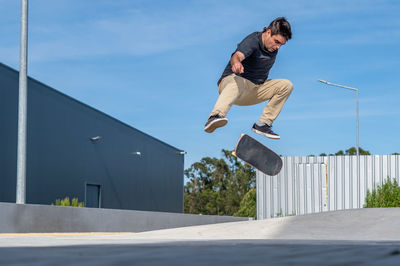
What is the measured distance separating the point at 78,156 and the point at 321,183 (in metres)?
10.9

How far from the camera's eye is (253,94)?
868cm

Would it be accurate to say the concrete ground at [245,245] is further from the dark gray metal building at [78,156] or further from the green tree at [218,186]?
the green tree at [218,186]

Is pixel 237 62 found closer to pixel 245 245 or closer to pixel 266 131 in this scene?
pixel 266 131

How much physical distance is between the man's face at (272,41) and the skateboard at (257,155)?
166 cm

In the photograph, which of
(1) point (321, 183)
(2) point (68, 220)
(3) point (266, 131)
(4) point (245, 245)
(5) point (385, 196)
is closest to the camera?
(4) point (245, 245)

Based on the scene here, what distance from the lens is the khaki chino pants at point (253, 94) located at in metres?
8.31

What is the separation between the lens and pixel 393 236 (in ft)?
30.2

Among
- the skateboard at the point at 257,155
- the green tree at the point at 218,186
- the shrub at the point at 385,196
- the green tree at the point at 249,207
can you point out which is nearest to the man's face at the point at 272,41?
the skateboard at the point at 257,155

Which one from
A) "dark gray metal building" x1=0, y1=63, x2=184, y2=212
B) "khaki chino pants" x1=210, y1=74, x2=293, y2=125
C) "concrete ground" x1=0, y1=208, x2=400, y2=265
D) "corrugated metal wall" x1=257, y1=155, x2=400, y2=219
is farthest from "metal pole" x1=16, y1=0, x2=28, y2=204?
"corrugated metal wall" x1=257, y1=155, x2=400, y2=219

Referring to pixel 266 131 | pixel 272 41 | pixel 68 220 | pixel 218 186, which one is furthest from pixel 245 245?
pixel 218 186

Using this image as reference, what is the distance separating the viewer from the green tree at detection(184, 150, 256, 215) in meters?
51.4

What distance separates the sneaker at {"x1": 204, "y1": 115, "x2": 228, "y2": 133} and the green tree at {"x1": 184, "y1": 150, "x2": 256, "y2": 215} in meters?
42.2

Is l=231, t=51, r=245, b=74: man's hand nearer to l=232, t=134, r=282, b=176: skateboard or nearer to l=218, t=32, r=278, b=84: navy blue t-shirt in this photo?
l=218, t=32, r=278, b=84: navy blue t-shirt

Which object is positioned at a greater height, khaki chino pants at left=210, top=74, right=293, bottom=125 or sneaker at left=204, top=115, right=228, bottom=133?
khaki chino pants at left=210, top=74, right=293, bottom=125
